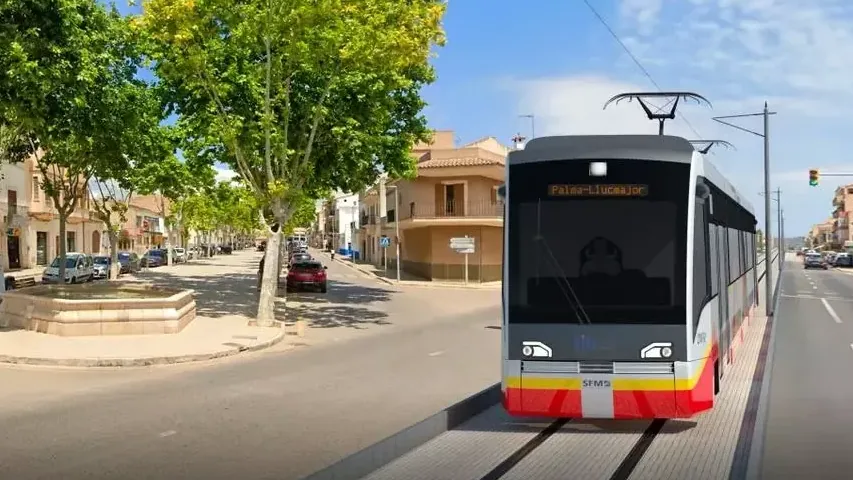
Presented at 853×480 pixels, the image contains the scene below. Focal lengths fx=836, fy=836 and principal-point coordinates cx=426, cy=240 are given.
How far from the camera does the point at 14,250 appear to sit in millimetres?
59812

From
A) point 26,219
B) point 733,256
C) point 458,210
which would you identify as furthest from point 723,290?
point 26,219

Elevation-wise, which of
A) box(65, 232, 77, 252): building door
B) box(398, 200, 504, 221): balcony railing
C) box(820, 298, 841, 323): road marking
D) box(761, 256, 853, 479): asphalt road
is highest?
box(398, 200, 504, 221): balcony railing

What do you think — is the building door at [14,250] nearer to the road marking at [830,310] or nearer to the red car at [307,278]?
the red car at [307,278]

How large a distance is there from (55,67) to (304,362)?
25.3 ft

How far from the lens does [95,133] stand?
21.2m

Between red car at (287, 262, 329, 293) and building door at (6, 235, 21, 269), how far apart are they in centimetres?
2946

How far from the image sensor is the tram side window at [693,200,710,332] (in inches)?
352

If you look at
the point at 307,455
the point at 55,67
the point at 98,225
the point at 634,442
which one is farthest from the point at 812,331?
the point at 98,225

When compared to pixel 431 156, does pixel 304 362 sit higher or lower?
lower

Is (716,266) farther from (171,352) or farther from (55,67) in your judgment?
(55,67)

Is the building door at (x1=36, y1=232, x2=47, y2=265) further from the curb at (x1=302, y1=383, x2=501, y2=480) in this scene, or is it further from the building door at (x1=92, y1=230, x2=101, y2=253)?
the curb at (x1=302, y1=383, x2=501, y2=480)

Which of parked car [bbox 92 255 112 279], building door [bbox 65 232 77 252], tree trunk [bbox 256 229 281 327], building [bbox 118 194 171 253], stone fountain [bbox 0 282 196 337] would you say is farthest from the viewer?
building [bbox 118 194 171 253]

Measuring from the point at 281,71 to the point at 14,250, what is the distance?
44990 mm

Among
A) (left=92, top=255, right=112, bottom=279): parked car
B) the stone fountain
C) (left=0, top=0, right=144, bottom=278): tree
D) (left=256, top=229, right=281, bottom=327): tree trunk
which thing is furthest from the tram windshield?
(left=92, top=255, right=112, bottom=279): parked car
